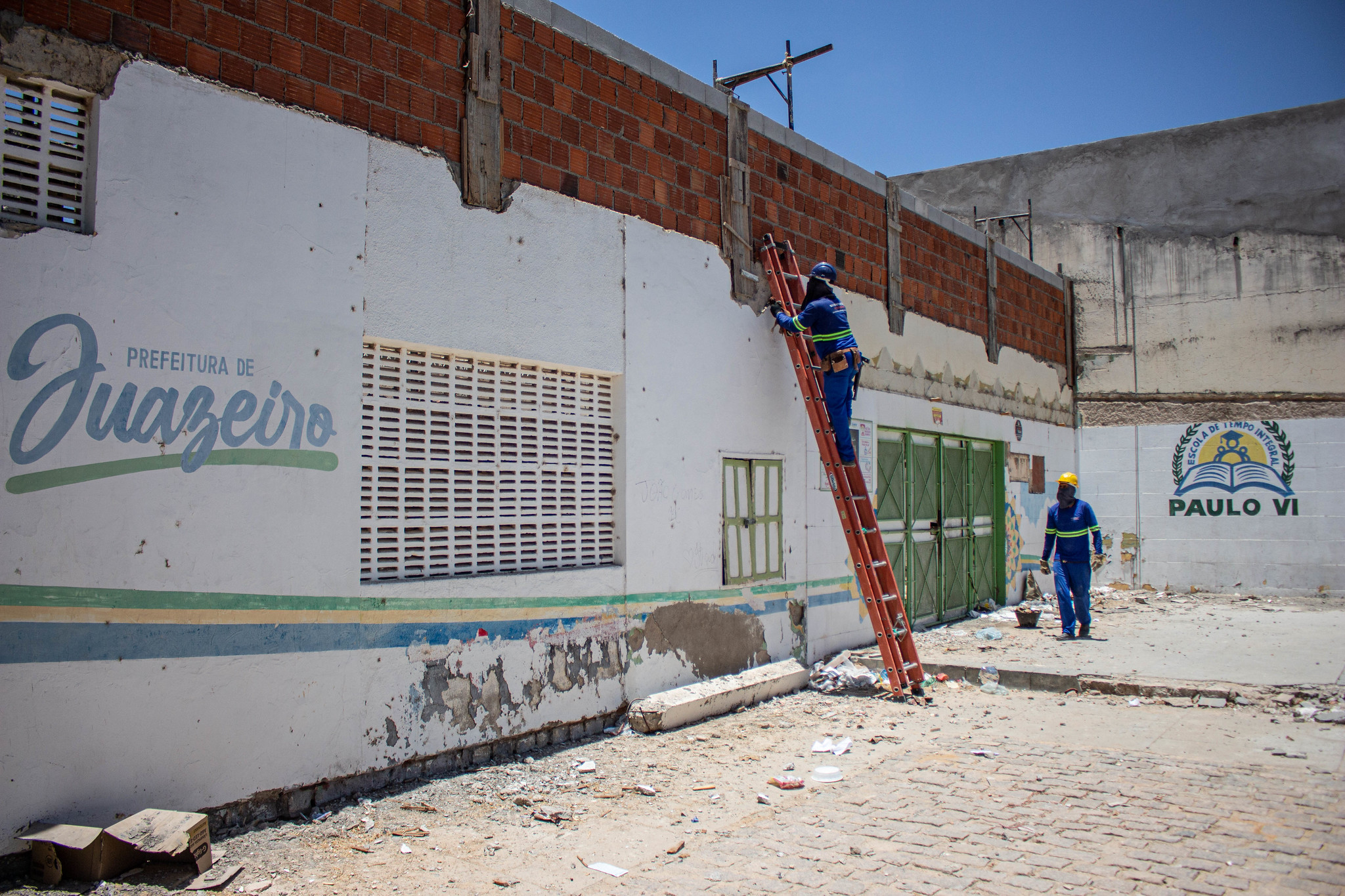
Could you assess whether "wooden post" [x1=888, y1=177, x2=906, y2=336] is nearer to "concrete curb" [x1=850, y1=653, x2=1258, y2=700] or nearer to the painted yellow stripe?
"concrete curb" [x1=850, y1=653, x2=1258, y2=700]

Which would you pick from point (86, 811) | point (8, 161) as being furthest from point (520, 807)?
point (8, 161)

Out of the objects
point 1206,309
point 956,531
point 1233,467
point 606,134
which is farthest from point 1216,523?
point 606,134

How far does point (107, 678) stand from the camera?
426cm

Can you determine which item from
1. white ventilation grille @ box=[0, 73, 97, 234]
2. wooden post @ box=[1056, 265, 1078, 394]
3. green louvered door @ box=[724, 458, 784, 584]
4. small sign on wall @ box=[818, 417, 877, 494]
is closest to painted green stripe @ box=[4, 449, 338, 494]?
white ventilation grille @ box=[0, 73, 97, 234]

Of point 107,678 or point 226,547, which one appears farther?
point 226,547

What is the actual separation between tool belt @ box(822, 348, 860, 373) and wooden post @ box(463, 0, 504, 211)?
3.46m

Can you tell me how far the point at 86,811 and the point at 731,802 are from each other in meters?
3.22

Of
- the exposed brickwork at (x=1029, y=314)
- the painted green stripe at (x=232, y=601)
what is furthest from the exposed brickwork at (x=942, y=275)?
the painted green stripe at (x=232, y=601)

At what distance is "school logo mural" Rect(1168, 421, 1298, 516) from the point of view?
14766 mm

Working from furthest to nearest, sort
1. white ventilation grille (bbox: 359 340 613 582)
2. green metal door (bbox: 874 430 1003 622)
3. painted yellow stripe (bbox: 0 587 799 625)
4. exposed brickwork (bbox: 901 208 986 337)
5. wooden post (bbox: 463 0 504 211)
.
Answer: exposed brickwork (bbox: 901 208 986 337) < green metal door (bbox: 874 430 1003 622) < wooden post (bbox: 463 0 504 211) < white ventilation grille (bbox: 359 340 613 582) < painted yellow stripe (bbox: 0 587 799 625)

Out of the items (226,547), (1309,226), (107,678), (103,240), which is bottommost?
(107,678)

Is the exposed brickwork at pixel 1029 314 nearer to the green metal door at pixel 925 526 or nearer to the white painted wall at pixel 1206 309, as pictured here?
the white painted wall at pixel 1206 309

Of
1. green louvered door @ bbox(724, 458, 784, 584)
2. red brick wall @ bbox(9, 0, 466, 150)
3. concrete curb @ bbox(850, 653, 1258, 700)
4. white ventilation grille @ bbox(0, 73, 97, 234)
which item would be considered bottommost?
concrete curb @ bbox(850, 653, 1258, 700)

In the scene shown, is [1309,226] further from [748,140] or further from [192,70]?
[192,70]
